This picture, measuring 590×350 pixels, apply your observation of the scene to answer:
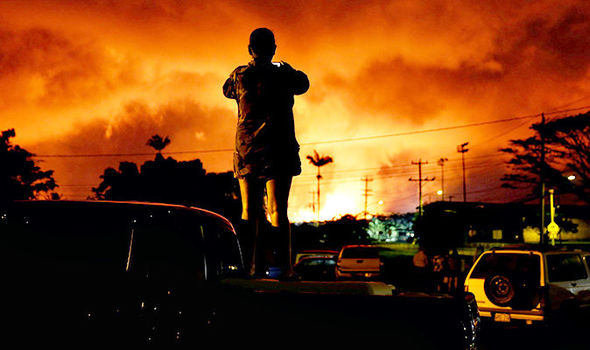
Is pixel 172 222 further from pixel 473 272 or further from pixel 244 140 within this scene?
pixel 473 272

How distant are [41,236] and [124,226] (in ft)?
1.45

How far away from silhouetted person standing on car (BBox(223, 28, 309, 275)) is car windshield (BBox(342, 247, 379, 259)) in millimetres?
16646

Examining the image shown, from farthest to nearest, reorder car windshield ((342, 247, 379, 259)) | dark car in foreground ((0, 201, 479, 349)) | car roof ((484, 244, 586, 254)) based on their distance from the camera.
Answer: car windshield ((342, 247, 379, 259)) < car roof ((484, 244, 586, 254)) < dark car in foreground ((0, 201, 479, 349))

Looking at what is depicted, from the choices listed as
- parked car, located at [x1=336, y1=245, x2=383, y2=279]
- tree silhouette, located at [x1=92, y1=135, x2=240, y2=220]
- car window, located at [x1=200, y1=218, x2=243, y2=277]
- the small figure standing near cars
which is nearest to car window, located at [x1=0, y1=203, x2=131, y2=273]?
car window, located at [x1=200, y1=218, x2=243, y2=277]

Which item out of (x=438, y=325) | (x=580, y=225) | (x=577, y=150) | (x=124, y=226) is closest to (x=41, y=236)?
(x=124, y=226)

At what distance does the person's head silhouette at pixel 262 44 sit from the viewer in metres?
5.73

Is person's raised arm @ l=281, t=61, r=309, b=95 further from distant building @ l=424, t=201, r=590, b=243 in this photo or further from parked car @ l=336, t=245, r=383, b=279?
distant building @ l=424, t=201, r=590, b=243

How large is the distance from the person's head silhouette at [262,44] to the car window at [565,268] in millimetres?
7950

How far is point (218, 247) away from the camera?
3736mm

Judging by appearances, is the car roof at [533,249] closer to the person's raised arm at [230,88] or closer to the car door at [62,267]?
the person's raised arm at [230,88]

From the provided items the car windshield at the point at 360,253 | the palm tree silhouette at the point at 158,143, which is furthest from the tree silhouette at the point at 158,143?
the car windshield at the point at 360,253

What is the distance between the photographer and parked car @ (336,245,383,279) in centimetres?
2185

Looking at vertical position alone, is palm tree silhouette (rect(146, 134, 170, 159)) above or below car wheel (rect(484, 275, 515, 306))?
above

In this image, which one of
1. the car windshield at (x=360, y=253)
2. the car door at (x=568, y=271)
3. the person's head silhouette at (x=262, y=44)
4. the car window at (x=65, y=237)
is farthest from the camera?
the car windshield at (x=360, y=253)
